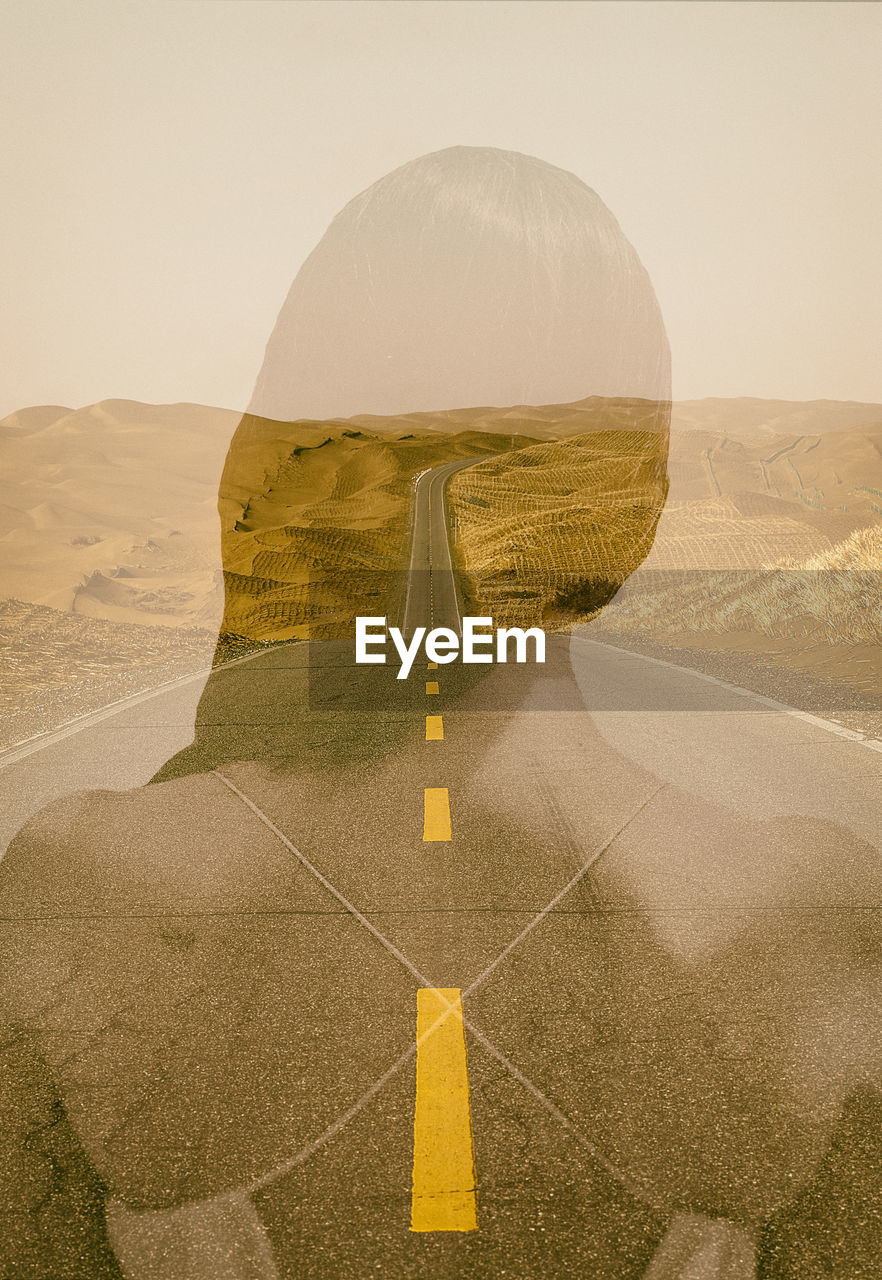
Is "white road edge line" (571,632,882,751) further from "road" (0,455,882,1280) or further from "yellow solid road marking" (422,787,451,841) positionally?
"yellow solid road marking" (422,787,451,841)

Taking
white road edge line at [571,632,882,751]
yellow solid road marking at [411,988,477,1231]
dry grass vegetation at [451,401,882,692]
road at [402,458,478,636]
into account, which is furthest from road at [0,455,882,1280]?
road at [402,458,478,636]

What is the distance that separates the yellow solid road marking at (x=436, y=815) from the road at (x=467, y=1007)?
3 cm

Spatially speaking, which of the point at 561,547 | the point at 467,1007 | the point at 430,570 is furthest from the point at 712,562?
the point at 467,1007

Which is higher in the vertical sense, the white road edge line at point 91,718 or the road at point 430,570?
the white road edge line at point 91,718

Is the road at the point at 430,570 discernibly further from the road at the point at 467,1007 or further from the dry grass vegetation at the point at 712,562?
the road at the point at 467,1007

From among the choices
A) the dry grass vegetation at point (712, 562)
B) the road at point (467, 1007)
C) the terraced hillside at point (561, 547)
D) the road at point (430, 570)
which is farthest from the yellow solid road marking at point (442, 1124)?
the terraced hillside at point (561, 547)

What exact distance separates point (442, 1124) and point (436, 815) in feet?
11.7

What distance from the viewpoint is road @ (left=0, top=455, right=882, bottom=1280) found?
9.39 feet

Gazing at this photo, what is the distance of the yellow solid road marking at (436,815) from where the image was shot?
6.45 m

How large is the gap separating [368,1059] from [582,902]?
6.02 feet

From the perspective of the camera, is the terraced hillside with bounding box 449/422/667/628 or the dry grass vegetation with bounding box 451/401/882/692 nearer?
the dry grass vegetation with bounding box 451/401/882/692

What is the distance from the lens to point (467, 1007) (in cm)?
411

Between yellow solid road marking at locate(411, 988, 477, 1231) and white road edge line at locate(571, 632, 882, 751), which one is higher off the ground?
yellow solid road marking at locate(411, 988, 477, 1231)

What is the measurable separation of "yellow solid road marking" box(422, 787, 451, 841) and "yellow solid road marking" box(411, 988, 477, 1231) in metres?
2.22
